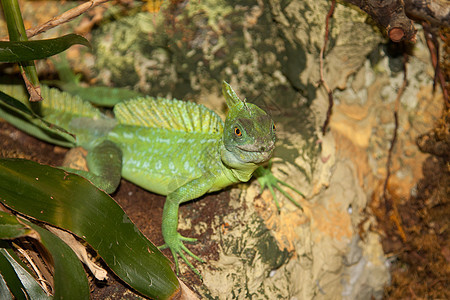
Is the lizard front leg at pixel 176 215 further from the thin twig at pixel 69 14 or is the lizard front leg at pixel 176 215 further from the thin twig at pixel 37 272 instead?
the thin twig at pixel 69 14

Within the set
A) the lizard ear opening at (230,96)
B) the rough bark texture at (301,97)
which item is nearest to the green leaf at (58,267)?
the rough bark texture at (301,97)

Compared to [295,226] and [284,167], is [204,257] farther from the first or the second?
[284,167]

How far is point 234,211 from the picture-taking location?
11.2 ft

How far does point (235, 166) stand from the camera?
9.77ft

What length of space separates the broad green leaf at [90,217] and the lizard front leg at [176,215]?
0.47 meters

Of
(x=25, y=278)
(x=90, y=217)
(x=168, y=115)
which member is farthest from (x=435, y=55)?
(x=25, y=278)

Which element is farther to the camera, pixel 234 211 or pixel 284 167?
pixel 284 167

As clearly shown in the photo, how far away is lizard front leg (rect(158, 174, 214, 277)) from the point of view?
10.3 ft

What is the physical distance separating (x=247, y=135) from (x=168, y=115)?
1131 mm

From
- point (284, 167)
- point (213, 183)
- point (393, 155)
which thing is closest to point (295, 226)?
point (284, 167)

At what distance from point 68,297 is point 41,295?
0.48 metres

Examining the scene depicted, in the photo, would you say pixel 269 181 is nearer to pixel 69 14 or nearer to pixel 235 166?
pixel 235 166

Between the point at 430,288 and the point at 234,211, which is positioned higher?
the point at 234,211

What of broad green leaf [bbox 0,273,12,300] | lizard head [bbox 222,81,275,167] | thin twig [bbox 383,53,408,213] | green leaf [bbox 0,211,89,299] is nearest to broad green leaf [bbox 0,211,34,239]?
green leaf [bbox 0,211,89,299]
